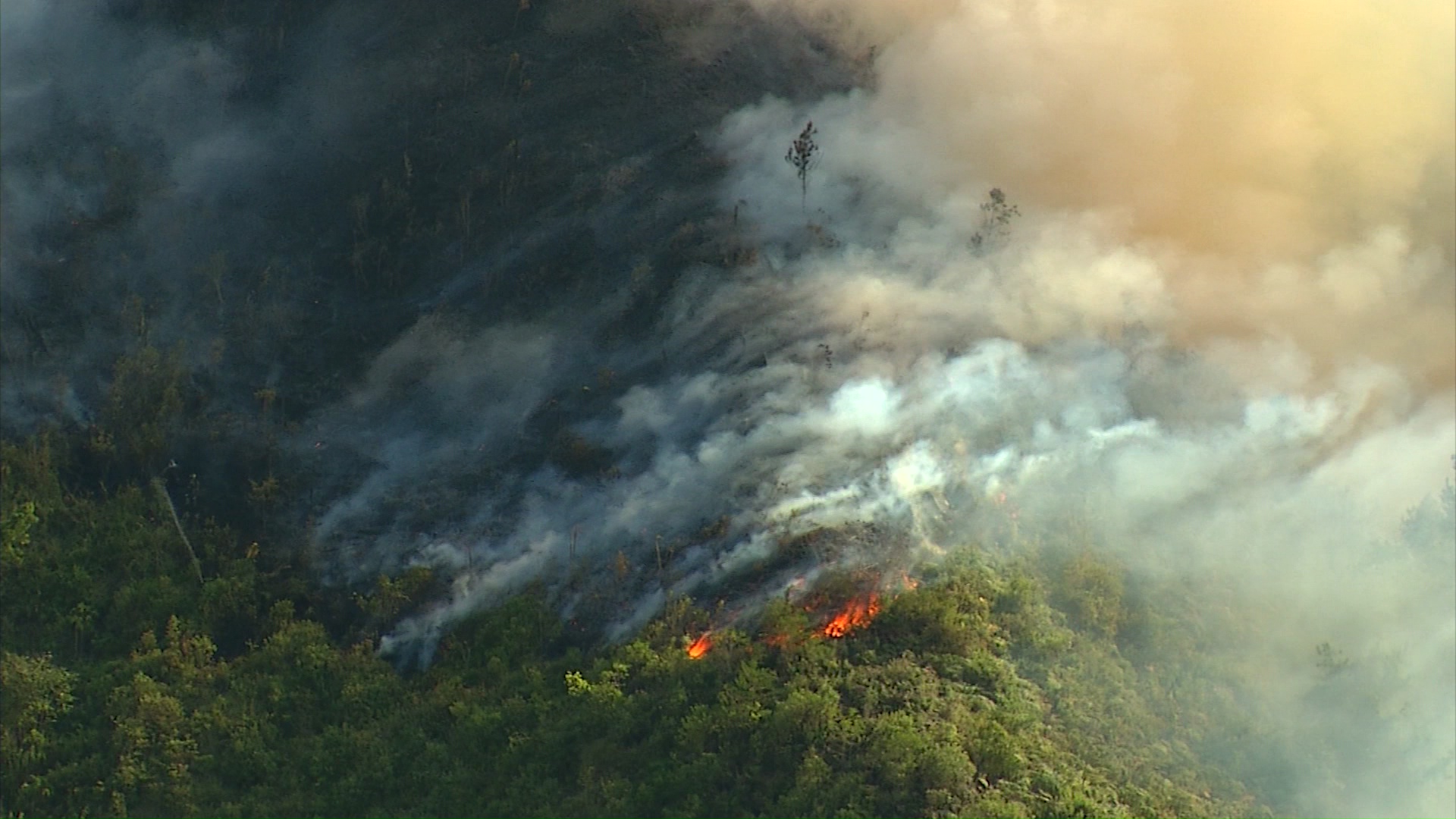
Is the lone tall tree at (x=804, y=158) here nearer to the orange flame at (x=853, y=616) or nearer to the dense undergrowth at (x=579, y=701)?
the dense undergrowth at (x=579, y=701)

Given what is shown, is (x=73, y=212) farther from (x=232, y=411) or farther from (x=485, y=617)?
(x=485, y=617)

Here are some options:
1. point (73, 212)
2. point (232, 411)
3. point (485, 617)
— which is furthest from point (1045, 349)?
point (73, 212)

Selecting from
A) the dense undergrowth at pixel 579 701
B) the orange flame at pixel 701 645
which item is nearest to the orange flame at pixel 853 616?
the dense undergrowth at pixel 579 701

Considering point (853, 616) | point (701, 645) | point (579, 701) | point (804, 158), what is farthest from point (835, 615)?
point (804, 158)

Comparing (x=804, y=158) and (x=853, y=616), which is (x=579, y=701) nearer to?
(x=853, y=616)

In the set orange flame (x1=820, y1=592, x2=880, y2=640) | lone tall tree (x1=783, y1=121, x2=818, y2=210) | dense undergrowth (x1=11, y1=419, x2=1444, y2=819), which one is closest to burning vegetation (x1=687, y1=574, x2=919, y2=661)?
orange flame (x1=820, y1=592, x2=880, y2=640)

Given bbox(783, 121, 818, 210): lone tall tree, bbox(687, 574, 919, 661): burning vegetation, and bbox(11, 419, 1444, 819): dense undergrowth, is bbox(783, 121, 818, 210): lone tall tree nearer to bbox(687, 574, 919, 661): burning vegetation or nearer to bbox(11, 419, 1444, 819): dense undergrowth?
bbox(11, 419, 1444, 819): dense undergrowth
